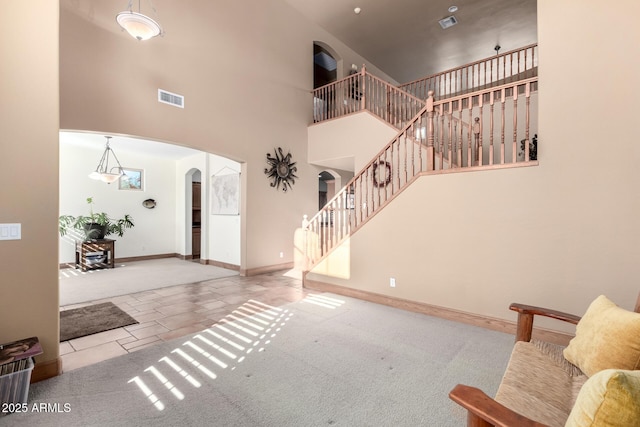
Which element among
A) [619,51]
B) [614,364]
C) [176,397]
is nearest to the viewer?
[614,364]

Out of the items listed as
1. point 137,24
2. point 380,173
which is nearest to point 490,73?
point 380,173

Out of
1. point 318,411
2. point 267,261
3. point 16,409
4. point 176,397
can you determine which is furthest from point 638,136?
point 267,261

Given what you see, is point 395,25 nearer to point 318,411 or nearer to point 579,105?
point 579,105

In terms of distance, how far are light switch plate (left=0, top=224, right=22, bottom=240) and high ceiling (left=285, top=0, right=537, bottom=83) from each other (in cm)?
703

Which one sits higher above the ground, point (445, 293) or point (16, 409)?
point (445, 293)

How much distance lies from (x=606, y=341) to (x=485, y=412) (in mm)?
973

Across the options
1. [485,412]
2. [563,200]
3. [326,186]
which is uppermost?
[326,186]

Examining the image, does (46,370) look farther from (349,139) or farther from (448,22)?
(448,22)

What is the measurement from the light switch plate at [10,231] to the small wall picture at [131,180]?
21.6 feet

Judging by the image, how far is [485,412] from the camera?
111 centimetres

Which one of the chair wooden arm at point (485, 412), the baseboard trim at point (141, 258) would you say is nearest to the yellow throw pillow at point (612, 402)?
the chair wooden arm at point (485, 412)

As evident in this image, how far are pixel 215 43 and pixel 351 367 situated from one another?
5.80 metres

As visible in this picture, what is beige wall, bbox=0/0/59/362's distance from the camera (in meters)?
2.17

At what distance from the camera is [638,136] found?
105 inches
